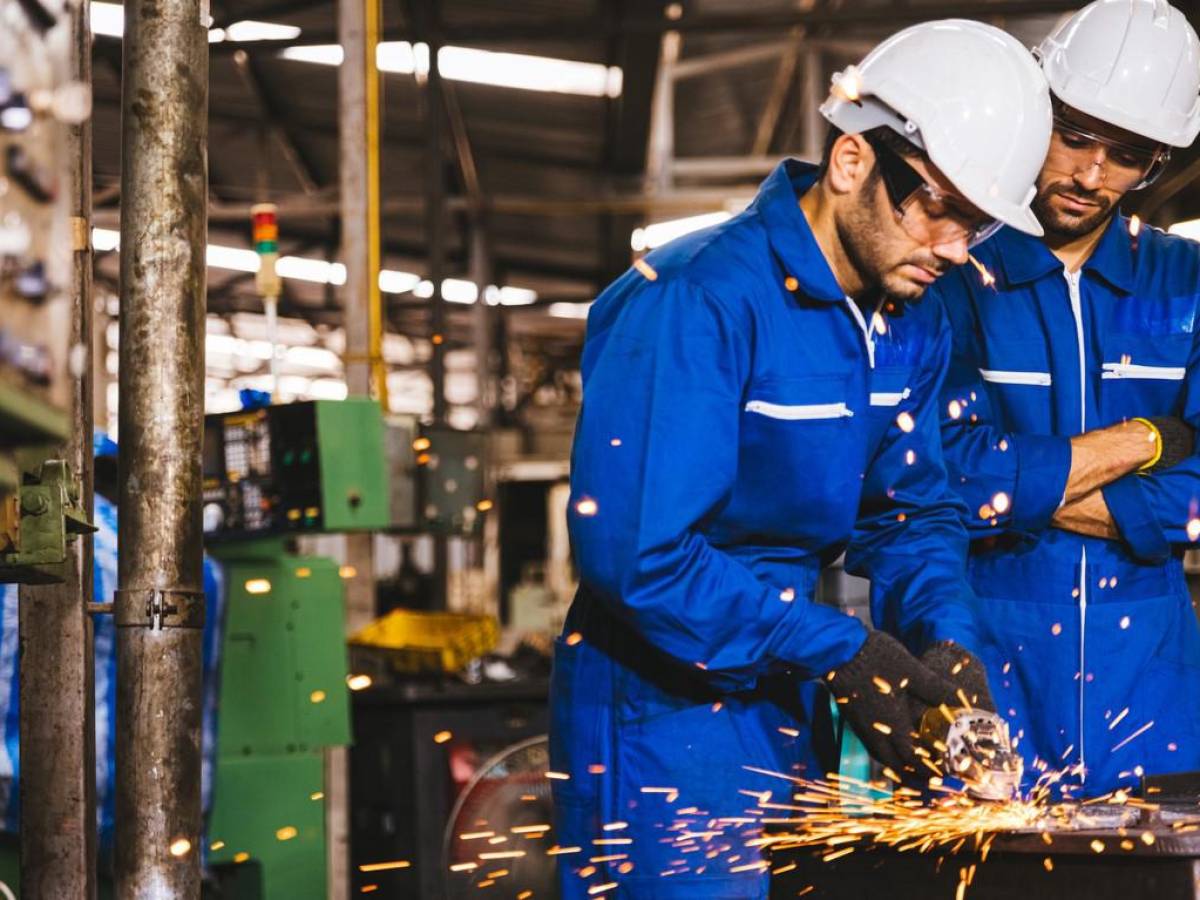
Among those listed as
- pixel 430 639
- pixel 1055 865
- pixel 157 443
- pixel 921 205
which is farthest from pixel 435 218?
pixel 1055 865

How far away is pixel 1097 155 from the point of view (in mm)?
2637

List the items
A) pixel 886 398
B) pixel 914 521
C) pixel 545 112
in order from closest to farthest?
pixel 886 398
pixel 914 521
pixel 545 112

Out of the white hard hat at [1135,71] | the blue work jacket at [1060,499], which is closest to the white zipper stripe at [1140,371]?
the blue work jacket at [1060,499]

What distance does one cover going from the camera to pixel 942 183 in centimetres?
220

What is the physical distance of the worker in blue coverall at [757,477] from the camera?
6.77ft

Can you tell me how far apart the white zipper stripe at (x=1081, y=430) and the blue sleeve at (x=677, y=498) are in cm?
62

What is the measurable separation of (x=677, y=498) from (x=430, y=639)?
3588 millimetres

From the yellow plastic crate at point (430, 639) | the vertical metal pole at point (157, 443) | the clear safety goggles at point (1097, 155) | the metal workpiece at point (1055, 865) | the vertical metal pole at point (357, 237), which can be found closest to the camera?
the metal workpiece at point (1055, 865)

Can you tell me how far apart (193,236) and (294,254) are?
39.5 ft

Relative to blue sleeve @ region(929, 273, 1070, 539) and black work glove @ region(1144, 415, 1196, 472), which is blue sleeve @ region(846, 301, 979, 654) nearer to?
blue sleeve @ region(929, 273, 1070, 539)

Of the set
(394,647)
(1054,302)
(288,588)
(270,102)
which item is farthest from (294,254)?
(1054,302)

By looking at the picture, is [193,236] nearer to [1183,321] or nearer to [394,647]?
[1183,321]

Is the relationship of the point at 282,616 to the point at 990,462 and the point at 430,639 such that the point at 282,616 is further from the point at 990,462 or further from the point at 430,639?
the point at 990,462

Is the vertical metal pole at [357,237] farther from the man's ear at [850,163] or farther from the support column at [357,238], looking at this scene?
the man's ear at [850,163]
